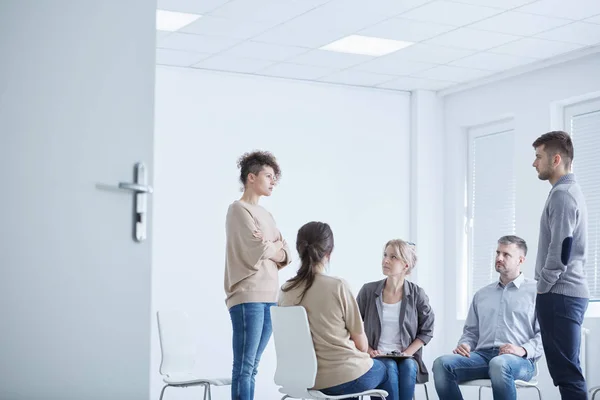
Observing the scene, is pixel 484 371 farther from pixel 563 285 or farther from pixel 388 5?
pixel 388 5

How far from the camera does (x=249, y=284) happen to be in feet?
16.3

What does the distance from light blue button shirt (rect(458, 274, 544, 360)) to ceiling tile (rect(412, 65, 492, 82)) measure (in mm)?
2647

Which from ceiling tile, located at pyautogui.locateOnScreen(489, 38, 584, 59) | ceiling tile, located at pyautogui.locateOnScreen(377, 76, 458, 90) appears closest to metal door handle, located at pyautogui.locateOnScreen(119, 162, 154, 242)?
ceiling tile, located at pyautogui.locateOnScreen(489, 38, 584, 59)

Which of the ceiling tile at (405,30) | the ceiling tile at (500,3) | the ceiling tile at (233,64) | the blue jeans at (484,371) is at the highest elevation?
the ceiling tile at (500,3)

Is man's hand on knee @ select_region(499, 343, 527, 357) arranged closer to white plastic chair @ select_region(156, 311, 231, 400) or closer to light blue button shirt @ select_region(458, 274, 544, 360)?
light blue button shirt @ select_region(458, 274, 544, 360)

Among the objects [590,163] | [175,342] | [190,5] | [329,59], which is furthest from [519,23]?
[175,342]

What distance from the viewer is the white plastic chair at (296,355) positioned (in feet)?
14.4

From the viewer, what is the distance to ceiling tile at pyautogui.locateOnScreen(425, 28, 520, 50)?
21.9ft

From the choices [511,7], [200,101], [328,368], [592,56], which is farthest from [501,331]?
[200,101]

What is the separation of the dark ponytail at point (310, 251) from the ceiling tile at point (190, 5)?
2047 millimetres

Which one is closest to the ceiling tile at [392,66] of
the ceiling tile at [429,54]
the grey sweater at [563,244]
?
the ceiling tile at [429,54]

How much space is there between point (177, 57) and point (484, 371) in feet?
11.3

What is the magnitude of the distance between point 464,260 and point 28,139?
6.17 m

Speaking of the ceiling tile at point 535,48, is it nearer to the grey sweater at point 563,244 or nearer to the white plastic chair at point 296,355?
the grey sweater at point 563,244
